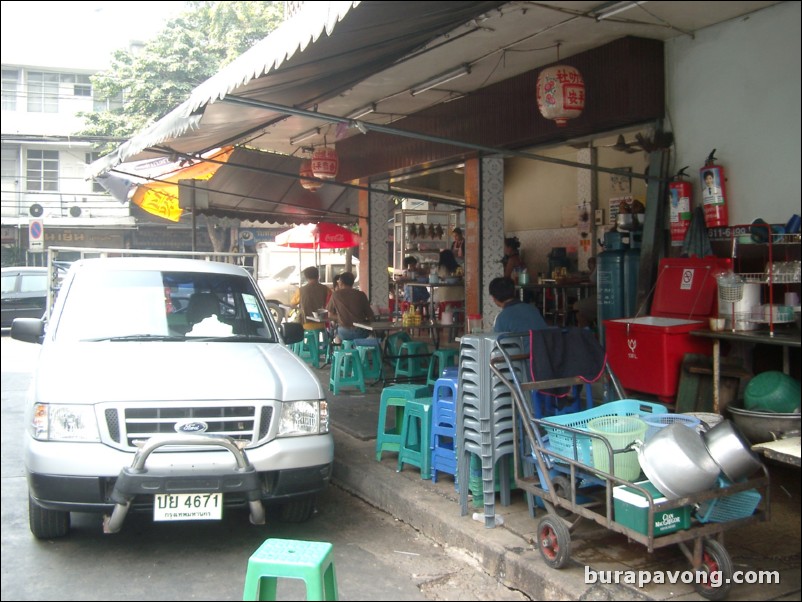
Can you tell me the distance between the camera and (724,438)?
3.57 metres

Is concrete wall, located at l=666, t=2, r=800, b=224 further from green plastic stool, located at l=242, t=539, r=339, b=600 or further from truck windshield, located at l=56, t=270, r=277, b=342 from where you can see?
green plastic stool, located at l=242, t=539, r=339, b=600

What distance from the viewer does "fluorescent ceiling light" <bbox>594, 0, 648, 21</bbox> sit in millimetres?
5426

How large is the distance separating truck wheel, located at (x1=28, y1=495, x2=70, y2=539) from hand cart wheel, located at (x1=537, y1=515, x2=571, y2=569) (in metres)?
2.84

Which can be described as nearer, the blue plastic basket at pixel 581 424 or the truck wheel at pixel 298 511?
the blue plastic basket at pixel 581 424

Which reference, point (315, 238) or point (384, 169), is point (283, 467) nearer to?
point (384, 169)

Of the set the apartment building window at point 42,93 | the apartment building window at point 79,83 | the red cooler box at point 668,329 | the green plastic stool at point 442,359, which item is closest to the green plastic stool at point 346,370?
the green plastic stool at point 442,359

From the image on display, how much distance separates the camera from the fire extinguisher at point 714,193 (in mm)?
5844

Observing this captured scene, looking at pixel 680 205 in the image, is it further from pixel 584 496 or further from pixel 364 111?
pixel 364 111

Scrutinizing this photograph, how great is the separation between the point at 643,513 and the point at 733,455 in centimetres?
57

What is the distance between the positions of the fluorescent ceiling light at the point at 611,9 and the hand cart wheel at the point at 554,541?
12.6ft

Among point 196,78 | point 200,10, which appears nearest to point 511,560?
point 196,78

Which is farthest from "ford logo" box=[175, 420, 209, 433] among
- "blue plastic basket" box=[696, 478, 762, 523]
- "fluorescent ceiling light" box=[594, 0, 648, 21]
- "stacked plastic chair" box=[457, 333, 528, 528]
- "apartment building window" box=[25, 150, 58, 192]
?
"apartment building window" box=[25, 150, 58, 192]

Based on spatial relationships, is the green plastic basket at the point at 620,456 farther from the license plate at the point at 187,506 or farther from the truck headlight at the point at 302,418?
the license plate at the point at 187,506

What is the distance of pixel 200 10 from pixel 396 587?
2388 centimetres
